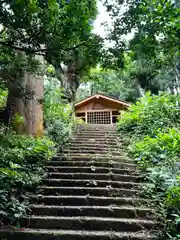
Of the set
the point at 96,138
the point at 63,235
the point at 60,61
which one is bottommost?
the point at 63,235

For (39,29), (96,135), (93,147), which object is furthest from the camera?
(96,135)

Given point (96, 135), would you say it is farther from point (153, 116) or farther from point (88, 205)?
point (88, 205)

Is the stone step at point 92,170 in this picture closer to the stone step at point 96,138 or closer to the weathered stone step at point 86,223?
the weathered stone step at point 86,223

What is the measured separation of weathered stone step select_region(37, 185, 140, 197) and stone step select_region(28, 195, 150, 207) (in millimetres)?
183

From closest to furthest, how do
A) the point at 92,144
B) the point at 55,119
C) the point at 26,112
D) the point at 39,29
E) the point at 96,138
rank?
the point at 39,29 → the point at 26,112 → the point at 92,144 → the point at 55,119 → the point at 96,138

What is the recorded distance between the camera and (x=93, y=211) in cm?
277

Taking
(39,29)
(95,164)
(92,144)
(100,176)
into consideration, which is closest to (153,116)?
(92,144)

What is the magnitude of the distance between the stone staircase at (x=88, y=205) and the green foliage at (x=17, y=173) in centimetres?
17

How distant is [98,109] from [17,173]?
1233cm

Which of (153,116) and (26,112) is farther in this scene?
(153,116)

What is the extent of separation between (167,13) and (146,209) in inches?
128

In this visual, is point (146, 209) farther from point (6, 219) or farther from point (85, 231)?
point (6, 219)

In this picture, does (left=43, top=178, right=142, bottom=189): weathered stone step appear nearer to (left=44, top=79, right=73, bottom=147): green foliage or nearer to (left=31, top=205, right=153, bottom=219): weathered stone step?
(left=31, top=205, right=153, bottom=219): weathered stone step

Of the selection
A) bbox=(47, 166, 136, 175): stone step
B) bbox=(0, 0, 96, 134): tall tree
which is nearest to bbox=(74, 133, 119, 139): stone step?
bbox=(47, 166, 136, 175): stone step
